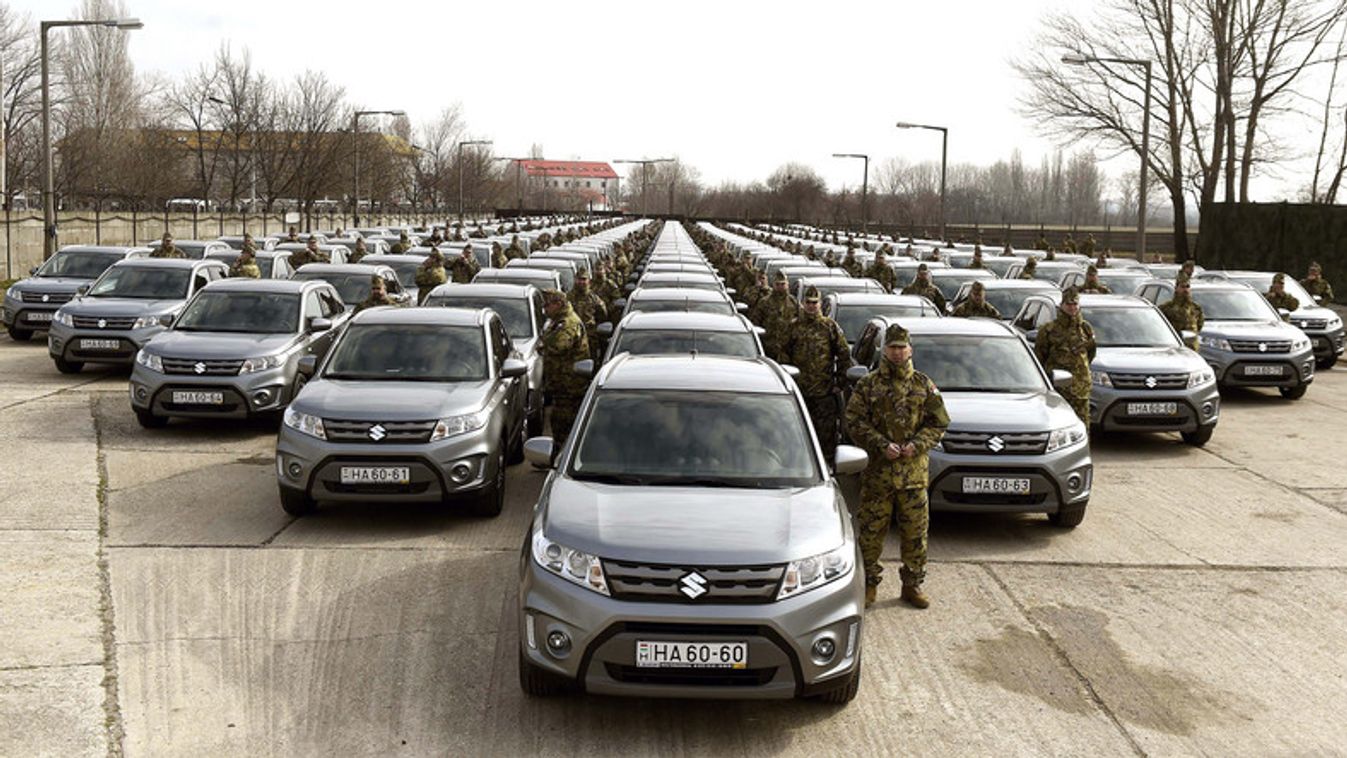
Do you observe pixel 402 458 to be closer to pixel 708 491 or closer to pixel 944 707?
pixel 708 491

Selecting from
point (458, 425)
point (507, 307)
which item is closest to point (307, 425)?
point (458, 425)

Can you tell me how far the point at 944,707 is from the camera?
241 inches

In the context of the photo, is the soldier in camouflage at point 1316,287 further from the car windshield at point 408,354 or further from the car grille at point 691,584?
the car grille at point 691,584

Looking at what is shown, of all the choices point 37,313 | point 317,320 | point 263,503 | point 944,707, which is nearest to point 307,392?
point 263,503

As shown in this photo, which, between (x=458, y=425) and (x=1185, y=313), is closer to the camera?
(x=458, y=425)

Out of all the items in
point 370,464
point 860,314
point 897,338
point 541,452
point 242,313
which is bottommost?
point 370,464

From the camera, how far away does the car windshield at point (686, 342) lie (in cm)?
1170

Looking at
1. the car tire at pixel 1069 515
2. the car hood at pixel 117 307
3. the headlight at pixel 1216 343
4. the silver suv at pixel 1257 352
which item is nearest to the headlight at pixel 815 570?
the car tire at pixel 1069 515

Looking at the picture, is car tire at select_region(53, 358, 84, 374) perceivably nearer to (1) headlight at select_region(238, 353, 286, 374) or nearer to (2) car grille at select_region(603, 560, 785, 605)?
(1) headlight at select_region(238, 353, 286, 374)

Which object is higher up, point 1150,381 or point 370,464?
point 1150,381

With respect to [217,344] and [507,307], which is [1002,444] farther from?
[217,344]

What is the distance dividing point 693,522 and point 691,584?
443mm

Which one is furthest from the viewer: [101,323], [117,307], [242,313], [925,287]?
[925,287]

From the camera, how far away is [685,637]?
537cm
